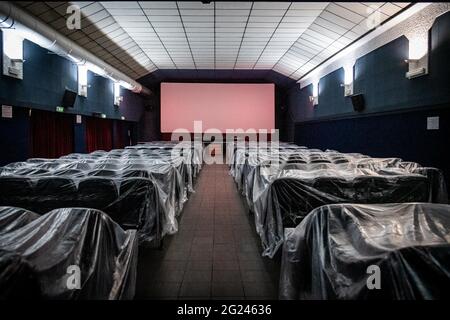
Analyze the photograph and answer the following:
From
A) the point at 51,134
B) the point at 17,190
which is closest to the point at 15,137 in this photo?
the point at 51,134

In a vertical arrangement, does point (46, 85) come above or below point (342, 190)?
above

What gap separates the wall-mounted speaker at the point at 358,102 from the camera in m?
7.82

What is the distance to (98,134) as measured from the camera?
10969 mm

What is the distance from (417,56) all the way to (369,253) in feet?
17.7

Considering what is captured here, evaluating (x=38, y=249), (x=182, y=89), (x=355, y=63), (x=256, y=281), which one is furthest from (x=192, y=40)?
(x=38, y=249)

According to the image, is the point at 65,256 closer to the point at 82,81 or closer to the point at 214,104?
the point at 82,81

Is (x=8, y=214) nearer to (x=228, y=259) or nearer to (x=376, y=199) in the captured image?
(x=228, y=259)

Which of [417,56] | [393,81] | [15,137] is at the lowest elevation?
[15,137]

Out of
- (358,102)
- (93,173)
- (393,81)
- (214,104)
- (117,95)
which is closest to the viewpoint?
(93,173)

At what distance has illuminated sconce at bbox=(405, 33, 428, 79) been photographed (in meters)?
5.41

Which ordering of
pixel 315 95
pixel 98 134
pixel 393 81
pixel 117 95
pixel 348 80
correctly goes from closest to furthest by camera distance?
pixel 393 81
pixel 348 80
pixel 98 134
pixel 315 95
pixel 117 95

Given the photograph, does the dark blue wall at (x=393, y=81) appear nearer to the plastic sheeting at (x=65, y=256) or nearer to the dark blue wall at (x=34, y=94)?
the plastic sheeting at (x=65, y=256)

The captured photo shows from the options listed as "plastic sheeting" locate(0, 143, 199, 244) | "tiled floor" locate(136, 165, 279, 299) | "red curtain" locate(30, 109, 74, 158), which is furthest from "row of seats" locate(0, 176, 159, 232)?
"red curtain" locate(30, 109, 74, 158)

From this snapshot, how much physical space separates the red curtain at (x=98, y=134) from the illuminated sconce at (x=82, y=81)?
151cm
